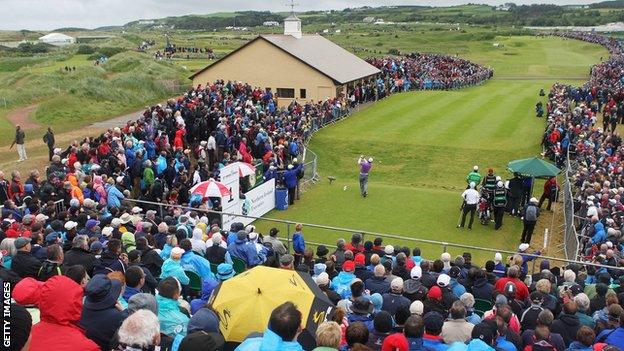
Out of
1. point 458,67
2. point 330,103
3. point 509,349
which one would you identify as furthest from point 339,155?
point 458,67

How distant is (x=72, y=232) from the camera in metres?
10.8

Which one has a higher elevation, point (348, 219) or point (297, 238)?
point (297, 238)

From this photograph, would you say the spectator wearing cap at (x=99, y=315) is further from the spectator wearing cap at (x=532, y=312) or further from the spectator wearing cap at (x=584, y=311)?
the spectator wearing cap at (x=584, y=311)

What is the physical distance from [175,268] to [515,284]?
5914mm

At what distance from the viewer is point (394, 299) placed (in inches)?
345

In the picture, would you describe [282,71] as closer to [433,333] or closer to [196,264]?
[196,264]

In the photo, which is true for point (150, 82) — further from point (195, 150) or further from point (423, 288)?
point (423, 288)

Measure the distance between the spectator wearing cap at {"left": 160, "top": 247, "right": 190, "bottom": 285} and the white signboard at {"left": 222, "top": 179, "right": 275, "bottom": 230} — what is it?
7665 millimetres

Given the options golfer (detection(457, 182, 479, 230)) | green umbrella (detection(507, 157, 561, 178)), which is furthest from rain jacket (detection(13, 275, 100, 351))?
green umbrella (detection(507, 157, 561, 178))

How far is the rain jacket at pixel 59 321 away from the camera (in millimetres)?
5227

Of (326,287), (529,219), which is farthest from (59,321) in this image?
(529,219)

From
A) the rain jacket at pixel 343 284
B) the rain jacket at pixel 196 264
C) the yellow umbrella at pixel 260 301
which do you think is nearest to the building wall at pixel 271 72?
the rain jacket at pixel 343 284

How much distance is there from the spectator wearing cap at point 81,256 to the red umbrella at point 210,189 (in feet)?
23.3

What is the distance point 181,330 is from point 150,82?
41583mm
